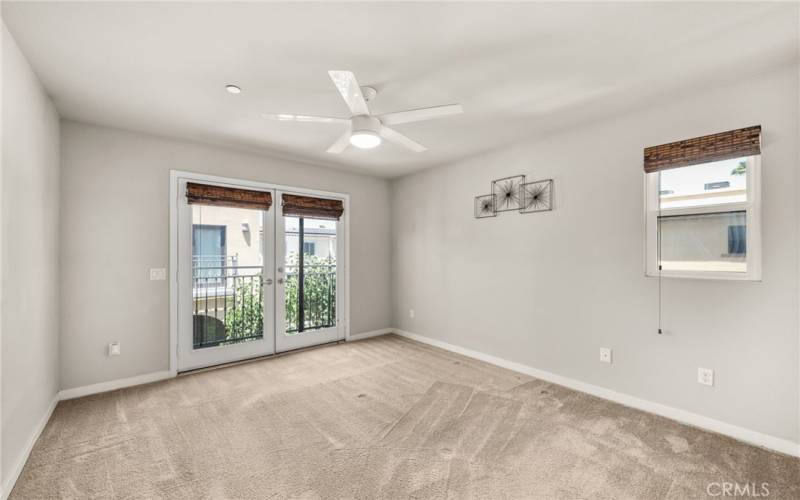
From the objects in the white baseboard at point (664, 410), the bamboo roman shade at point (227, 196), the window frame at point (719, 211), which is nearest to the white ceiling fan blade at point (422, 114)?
the window frame at point (719, 211)

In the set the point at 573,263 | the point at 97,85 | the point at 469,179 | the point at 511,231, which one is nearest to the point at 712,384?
the point at 573,263

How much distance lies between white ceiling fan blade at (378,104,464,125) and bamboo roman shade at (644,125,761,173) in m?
1.75

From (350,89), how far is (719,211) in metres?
2.75

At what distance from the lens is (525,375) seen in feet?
12.1

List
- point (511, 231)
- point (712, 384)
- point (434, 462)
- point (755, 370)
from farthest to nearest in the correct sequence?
point (511, 231) → point (712, 384) → point (755, 370) → point (434, 462)

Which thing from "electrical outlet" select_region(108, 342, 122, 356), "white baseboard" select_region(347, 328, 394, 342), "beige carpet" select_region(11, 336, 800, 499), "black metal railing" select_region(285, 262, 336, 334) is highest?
"black metal railing" select_region(285, 262, 336, 334)

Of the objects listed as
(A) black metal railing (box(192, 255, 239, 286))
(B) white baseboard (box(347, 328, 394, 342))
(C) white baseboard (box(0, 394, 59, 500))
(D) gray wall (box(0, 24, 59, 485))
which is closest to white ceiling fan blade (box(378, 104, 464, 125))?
(D) gray wall (box(0, 24, 59, 485))

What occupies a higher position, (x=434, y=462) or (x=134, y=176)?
(x=134, y=176)

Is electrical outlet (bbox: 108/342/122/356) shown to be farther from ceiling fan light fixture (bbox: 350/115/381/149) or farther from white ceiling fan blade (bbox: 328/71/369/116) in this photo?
white ceiling fan blade (bbox: 328/71/369/116)

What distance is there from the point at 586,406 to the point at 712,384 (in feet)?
2.90

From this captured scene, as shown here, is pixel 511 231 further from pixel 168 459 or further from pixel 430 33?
pixel 168 459

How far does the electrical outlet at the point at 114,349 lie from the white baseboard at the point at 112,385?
0.26 m

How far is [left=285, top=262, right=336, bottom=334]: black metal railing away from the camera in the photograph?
458 centimetres
